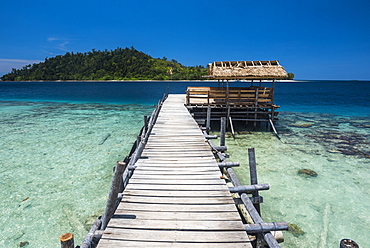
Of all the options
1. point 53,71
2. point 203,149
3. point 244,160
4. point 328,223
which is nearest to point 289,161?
point 244,160

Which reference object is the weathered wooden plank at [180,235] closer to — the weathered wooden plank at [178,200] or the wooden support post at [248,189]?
the weathered wooden plank at [178,200]

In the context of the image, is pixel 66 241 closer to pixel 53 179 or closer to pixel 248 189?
pixel 248 189

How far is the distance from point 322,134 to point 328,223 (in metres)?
12.6

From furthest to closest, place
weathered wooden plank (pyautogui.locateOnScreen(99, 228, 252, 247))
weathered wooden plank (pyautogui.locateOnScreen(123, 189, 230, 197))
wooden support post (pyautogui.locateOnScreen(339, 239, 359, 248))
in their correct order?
weathered wooden plank (pyautogui.locateOnScreen(123, 189, 230, 197)) < weathered wooden plank (pyautogui.locateOnScreen(99, 228, 252, 247)) < wooden support post (pyautogui.locateOnScreen(339, 239, 359, 248))

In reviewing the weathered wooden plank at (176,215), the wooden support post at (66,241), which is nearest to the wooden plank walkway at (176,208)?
the weathered wooden plank at (176,215)

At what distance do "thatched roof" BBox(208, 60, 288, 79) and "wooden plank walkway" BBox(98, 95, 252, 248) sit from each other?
10.5 m

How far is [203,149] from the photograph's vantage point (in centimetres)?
817

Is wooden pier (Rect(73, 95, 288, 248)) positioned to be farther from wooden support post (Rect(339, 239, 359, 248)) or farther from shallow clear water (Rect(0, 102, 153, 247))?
shallow clear water (Rect(0, 102, 153, 247))

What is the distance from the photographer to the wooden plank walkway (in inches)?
145

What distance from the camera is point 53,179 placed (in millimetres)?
9688

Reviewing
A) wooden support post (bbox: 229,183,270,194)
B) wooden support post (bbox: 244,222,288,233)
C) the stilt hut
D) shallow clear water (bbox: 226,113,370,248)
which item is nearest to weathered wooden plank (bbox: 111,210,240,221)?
wooden support post (bbox: 244,222,288,233)

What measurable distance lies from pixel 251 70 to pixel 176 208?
48.2 ft

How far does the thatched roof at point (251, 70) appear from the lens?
1633 centimetres

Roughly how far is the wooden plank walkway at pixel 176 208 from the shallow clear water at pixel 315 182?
289cm
